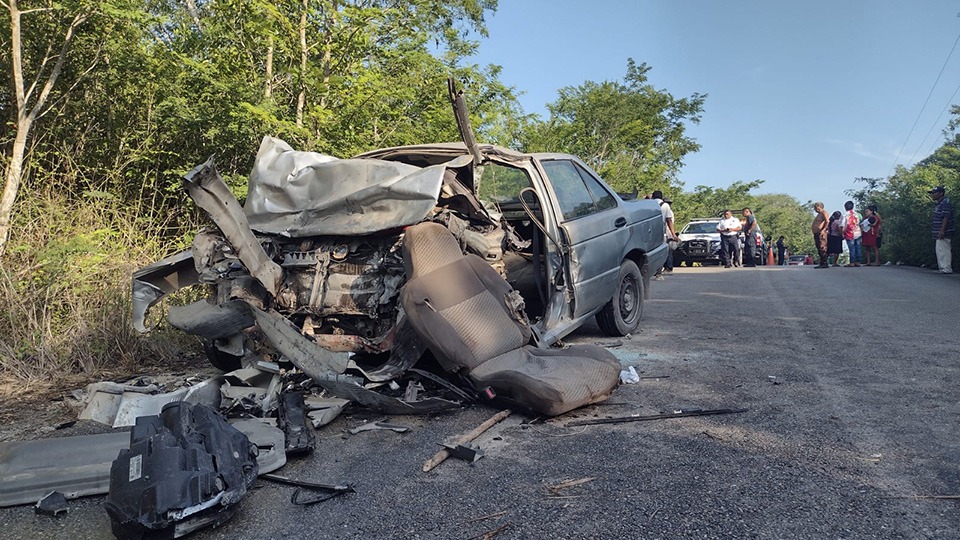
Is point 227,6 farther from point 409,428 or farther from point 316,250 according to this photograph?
point 409,428

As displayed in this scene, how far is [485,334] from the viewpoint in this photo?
13.5 feet

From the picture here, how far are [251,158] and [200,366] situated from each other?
4.14m

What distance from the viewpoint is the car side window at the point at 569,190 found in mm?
5520

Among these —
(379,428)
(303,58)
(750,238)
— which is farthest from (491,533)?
(750,238)

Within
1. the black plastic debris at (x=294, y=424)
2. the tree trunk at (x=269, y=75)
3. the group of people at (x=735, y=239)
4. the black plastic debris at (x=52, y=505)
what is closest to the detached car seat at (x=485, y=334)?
the black plastic debris at (x=294, y=424)

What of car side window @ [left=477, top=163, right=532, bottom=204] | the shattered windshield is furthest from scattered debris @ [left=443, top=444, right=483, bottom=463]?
the shattered windshield

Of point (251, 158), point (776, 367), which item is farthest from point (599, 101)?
point (776, 367)

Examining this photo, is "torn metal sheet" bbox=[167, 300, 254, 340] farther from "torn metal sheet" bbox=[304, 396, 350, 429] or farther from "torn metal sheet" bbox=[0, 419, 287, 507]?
"torn metal sheet" bbox=[0, 419, 287, 507]

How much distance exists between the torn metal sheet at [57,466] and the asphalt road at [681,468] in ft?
0.30

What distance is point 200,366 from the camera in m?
5.48

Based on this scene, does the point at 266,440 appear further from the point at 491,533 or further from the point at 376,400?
the point at 491,533

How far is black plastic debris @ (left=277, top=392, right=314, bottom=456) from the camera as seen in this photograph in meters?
3.29

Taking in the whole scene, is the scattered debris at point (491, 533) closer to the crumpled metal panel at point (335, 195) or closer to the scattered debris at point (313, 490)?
the scattered debris at point (313, 490)

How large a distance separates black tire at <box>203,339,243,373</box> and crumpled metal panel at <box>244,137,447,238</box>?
42.7 inches
